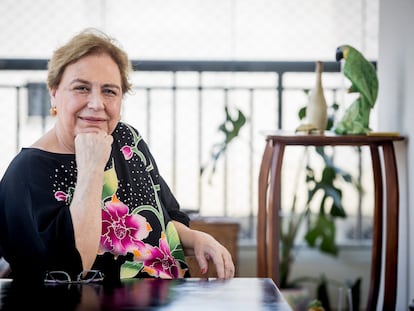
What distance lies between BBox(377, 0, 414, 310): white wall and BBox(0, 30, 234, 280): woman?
1.18 meters

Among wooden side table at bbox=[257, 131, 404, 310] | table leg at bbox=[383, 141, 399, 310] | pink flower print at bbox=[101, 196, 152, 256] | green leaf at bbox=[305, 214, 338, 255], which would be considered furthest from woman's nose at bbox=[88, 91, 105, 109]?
green leaf at bbox=[305, 214, 338, 255]

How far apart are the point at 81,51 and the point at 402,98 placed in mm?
1527

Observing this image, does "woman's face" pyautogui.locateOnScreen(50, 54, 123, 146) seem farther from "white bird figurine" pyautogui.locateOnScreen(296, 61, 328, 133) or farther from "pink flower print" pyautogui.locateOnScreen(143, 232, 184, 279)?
"white bird figurine" pyautogui.locateOnScreen(296, 61, 328, 133)

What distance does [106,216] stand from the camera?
6.35 ft

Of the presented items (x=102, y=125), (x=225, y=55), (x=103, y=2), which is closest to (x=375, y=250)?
(x=102, y=125)

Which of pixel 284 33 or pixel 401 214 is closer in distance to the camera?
pixel 401 214

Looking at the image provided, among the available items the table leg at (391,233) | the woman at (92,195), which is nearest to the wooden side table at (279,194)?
the table leg at (391,233)

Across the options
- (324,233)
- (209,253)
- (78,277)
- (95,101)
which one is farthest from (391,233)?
(78,277)

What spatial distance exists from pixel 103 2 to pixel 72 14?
0.76ft

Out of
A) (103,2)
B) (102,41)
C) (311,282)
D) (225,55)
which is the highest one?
(103,2)

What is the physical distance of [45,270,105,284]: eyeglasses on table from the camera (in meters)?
1.61

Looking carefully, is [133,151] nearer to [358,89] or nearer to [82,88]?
[82,88]

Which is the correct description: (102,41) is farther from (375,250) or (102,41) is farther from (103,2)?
(103,2)

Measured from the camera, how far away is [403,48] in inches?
118
